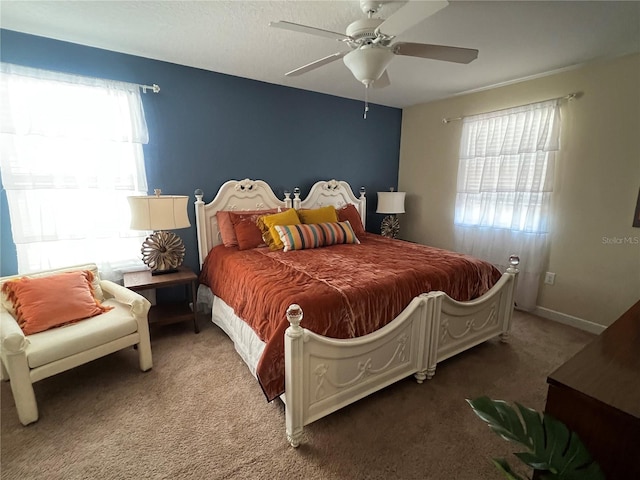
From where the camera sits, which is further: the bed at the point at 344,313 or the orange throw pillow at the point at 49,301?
the orange throw pillow at the point at 49,301

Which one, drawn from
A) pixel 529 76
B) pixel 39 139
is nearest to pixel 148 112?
pixel 39 139

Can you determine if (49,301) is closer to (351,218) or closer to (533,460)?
(533,460)

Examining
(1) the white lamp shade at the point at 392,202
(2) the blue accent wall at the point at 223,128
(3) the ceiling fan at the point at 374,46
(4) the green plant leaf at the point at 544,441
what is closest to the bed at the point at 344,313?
(2) the blue accent wall at the point at 223,128

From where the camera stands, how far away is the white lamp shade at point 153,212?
247 cm

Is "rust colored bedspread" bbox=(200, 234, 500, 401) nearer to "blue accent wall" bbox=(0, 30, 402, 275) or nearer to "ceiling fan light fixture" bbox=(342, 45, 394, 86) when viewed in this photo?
"blue accent wall" bbox=(0, 30, 402, 275)

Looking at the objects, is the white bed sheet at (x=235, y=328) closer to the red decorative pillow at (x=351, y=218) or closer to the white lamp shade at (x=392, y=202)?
the red decorative pillow at (x=351, y=218)

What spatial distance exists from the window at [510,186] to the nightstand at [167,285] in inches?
124

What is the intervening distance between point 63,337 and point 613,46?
14.4 ft

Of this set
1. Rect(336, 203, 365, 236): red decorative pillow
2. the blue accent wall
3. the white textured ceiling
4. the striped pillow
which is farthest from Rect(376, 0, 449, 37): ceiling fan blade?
Rect(336, 203, 365, 236): red decorative pillow

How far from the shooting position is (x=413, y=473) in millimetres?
1466

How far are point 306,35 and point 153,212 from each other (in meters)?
1.81

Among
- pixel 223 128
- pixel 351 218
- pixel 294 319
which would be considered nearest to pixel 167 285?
pixel 294 319

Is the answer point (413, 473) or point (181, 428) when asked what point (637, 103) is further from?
point (181, 428)

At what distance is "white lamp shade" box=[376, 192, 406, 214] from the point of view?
13.4 ft
